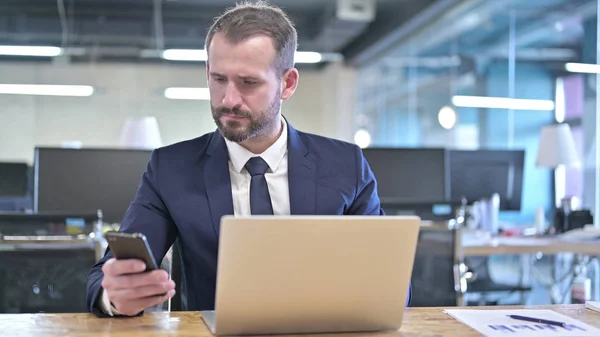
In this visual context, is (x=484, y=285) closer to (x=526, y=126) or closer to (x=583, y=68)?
(x=583, y=68)

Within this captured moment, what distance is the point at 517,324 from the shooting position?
1.43 meters

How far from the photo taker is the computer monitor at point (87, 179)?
348cm

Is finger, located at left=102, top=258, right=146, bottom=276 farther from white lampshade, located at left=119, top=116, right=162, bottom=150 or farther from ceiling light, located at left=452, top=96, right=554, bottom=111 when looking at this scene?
ceiling light, located at left=452, top=96, right=554, bottom=111

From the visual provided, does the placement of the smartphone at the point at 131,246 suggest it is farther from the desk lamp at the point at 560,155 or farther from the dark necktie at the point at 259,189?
the desk lamp at the point at 560,155

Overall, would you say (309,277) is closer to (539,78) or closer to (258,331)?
(258,331)

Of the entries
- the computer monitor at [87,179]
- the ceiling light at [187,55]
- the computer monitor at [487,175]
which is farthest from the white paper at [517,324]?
the ceiling light at [187,55]

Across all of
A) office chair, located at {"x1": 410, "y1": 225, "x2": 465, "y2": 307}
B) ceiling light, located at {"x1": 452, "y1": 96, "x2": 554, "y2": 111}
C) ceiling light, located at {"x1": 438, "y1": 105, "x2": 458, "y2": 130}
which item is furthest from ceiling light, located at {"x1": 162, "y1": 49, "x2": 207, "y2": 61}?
office chair, located at {"x1": 410, "y1": 225, "x2": 465, "y2": 307}

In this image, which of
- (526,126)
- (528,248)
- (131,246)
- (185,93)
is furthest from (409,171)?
(185,93)

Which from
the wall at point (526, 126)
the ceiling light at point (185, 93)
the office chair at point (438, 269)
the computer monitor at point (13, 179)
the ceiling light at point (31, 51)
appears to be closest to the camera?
the office chair at point (438, 269)

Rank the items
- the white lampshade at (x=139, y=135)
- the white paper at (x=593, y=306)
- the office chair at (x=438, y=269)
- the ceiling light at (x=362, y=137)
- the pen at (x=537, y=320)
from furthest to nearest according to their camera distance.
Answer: the ceiling light at (x=362, y=137), the white lampshade at (x=139, y=135), the office chair at (x=438, y=269), the white paper at (x=593, y=306), the pen at (x=537, y=320)

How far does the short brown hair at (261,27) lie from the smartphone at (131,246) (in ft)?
2.04

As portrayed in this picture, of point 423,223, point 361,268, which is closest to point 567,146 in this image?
point 423,223

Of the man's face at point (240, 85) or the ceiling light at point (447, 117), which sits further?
the ceiling light at point (447, 117)

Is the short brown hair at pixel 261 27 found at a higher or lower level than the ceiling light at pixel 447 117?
lower
